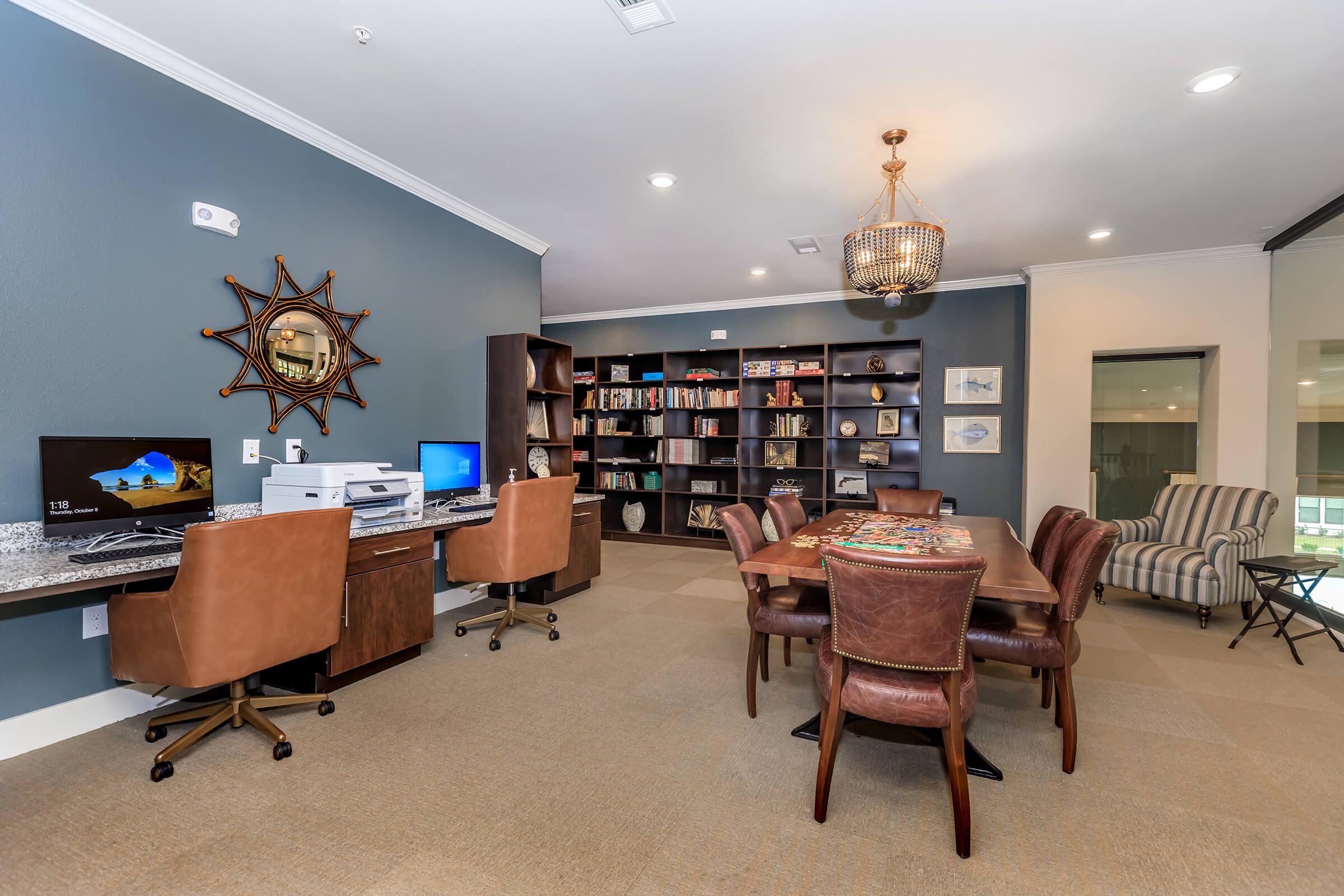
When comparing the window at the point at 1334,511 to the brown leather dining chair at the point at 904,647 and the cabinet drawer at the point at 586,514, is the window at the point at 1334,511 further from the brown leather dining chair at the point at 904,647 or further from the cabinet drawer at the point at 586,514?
→ the cabinet drawer at the point at 586,514

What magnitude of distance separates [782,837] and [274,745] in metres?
1.93

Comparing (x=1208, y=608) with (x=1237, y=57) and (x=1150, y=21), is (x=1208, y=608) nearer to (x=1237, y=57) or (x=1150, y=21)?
(x=1237, y=57)

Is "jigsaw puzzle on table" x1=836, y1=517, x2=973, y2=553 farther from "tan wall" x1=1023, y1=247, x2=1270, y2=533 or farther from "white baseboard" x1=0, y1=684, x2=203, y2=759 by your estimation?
"tan wall" x1=1023, y1=247, x2=1270, y2=533

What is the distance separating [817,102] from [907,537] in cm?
213

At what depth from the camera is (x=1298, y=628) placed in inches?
160

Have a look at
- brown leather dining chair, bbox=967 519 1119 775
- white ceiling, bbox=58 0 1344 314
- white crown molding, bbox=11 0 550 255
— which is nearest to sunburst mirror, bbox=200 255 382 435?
white crown molding, bbox=11 0 550 255

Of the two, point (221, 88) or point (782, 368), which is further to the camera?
point (782, 368)

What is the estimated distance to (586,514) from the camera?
4.79 m

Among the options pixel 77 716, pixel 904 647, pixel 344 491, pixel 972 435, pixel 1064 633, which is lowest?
pixel 77 716

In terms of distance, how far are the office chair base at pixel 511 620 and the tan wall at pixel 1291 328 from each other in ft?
17.7

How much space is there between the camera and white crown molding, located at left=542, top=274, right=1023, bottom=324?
596 centimetres

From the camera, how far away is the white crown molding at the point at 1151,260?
488cm

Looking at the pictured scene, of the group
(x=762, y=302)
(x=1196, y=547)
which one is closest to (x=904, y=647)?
(x=1196, y=547)

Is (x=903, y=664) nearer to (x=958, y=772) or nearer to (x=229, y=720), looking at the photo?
(x=958, y=772)
